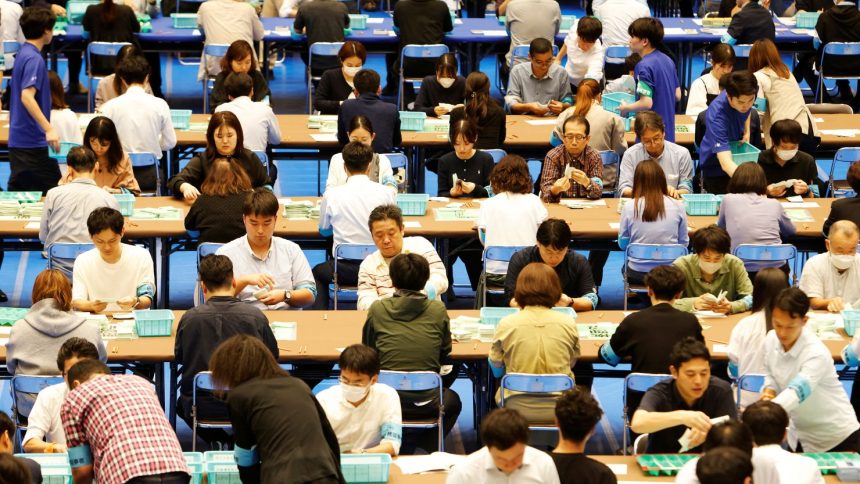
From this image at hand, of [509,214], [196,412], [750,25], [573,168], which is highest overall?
[750,25]

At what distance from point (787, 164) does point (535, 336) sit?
3983 mm

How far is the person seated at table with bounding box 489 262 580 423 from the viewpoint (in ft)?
24.4

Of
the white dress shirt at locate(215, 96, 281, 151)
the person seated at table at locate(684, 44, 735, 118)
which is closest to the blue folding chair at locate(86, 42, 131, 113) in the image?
the white dress shirt at locate(215, 96, 281, 151)

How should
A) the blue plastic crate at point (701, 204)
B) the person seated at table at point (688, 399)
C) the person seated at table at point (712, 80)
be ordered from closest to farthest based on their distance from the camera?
the person seated at table at point (688, 399) < the blue plastic crate at point (701, 204) < the person seated at table at point (712, 80)

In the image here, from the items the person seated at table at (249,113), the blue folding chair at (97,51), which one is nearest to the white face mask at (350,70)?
the person seated at table at (249,113)

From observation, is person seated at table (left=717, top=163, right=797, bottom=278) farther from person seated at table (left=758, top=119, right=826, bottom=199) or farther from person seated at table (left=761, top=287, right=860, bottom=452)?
person seated at table (left=761, top=287, right=860, bottom=452)

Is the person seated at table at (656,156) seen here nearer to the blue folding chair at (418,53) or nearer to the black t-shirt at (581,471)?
the blue folding chair at (418,53)

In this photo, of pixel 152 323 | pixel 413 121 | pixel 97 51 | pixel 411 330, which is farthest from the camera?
pixel 97 51

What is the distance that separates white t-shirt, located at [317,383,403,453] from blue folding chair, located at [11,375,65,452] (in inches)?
56.9

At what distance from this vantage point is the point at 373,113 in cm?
1121

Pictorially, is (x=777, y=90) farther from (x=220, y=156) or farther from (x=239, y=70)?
(x=220, y=156)

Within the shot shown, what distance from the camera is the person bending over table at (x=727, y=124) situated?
34.9 ft

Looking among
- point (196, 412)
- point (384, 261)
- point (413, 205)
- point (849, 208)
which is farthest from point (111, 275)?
point (849, 208)

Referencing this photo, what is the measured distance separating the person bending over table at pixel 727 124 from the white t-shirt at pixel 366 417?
4.78 metres
